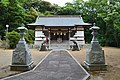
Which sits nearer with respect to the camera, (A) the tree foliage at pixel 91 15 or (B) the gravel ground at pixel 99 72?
(B) the gravel ground at pixel 99 72

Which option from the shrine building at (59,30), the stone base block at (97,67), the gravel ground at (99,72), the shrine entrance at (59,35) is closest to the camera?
the gravel ground at (99,72)

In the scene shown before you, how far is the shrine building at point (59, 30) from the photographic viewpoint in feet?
79.3

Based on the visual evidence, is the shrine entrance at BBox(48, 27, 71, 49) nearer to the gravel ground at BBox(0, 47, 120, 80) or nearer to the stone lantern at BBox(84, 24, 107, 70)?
the gravel ground at BBox(0, 47, 120, 80)

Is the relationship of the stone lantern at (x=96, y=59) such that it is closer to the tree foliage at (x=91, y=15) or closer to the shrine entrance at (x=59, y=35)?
the tree foliage at (x=91, y=15)

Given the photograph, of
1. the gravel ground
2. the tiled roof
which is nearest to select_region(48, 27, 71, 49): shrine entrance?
the tiled roof

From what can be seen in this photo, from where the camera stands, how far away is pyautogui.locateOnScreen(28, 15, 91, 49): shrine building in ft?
79.3

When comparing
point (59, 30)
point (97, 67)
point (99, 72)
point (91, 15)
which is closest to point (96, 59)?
point (97, 67)

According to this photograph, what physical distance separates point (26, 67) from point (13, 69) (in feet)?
1.61

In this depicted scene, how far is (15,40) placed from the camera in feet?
66.5

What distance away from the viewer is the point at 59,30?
25.6 metres

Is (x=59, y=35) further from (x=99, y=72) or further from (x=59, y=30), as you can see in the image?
(x=99, y=72)

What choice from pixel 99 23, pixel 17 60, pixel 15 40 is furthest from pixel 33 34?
pixel 17 60

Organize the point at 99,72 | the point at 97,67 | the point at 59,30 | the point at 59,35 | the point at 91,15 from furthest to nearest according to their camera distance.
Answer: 1. the point at 91,15
2. the point at 59,35
3. the point at 59,30
4. the point at 97,67
5. the point at 99,72

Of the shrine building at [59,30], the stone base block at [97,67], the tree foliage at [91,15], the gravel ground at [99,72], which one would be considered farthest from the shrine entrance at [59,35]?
the stone base block at [97,67]
